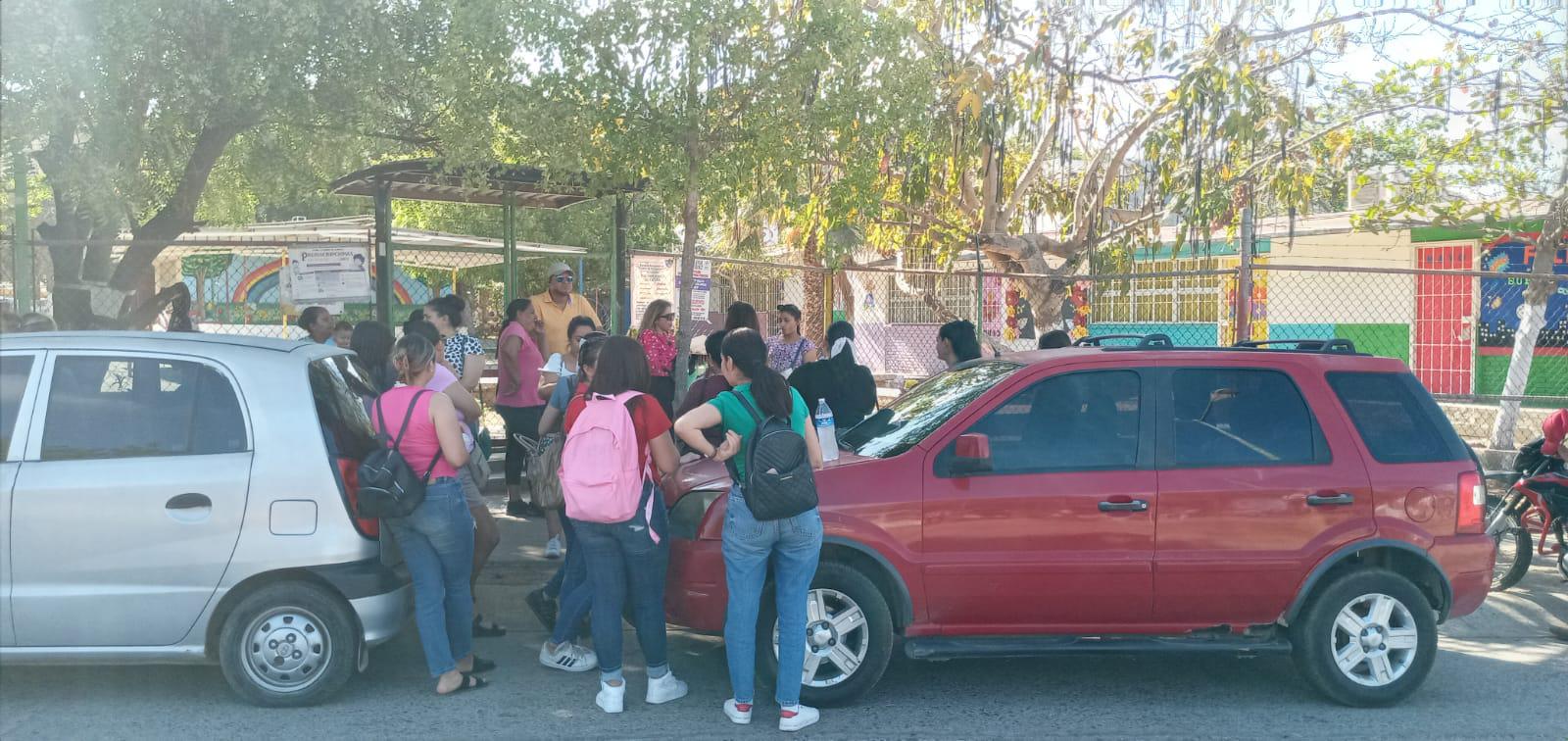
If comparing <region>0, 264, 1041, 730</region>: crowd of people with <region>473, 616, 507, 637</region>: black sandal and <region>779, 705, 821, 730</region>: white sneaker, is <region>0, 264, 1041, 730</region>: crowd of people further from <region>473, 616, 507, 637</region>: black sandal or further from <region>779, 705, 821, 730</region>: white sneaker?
<region>473, 616, 507, 637</region>: black sandal

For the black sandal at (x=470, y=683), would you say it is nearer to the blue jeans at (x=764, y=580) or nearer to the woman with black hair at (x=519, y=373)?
the blue jeans at (x=764, y=580)

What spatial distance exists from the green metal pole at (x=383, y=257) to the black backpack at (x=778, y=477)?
5.63 metres

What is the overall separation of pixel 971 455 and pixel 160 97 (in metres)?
6.64

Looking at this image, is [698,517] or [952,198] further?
[952,198]

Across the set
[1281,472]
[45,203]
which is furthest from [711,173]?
[45,203]

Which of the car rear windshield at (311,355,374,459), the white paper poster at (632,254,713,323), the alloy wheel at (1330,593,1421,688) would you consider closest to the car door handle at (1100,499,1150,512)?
the alloy wheel at (1330,593,1421,688)

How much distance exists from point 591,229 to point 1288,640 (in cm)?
1956

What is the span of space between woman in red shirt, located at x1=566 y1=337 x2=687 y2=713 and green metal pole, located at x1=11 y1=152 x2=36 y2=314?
19.4 ft

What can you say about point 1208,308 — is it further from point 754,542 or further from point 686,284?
point 754,542

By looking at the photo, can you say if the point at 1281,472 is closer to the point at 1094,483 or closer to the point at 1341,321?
the point at 1094,483

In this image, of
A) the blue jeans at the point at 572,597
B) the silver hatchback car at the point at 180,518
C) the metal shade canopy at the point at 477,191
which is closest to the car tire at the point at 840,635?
the blue jeans at the point at 572,597

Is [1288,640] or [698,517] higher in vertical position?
[698,517]

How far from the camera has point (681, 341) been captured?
928 cm

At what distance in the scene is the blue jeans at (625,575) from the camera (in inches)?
209
